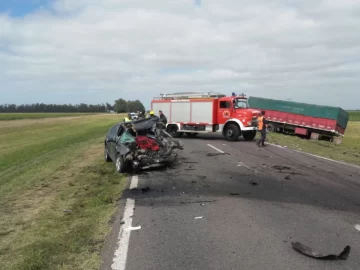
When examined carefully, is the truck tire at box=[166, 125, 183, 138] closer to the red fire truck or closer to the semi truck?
the red fire truck

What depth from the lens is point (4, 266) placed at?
161 inches

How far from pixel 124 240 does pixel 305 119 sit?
2481cm

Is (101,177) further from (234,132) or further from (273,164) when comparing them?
(234,132)

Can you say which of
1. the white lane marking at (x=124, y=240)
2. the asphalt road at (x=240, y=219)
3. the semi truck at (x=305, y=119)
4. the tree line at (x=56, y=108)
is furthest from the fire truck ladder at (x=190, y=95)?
the tree line at (x=56, y=108)

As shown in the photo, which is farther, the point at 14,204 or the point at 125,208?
the point at 14,204

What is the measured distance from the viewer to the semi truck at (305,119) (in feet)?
84.0

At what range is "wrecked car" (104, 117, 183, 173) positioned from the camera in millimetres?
9867

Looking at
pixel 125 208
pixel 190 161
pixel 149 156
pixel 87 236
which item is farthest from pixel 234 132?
pixel 87 236

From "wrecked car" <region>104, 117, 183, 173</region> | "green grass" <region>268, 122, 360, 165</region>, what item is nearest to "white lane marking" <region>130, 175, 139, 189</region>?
"wrecked car" <region>104, 117, 183, 173</region>

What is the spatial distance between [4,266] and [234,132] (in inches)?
660

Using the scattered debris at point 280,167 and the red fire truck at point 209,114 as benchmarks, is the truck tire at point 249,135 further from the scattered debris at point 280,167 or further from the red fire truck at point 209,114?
the scattered debris at point 280,167

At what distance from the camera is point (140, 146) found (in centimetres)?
1030

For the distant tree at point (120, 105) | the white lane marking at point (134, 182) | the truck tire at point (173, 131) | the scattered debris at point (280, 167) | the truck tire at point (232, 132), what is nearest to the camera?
the white lane marking at point (134, 182)

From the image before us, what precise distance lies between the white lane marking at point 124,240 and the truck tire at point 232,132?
1374 centimetres
